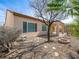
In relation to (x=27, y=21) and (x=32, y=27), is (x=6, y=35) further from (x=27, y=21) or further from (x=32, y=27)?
(x=32, y=27)

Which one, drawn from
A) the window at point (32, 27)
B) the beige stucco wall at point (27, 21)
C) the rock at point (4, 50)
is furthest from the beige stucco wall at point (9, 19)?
the rock at point (4, 50)

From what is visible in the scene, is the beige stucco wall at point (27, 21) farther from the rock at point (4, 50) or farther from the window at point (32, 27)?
the rock at point (4, 50)

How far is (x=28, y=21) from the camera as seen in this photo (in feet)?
74.7

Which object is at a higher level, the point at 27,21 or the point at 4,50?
the point at 27,21

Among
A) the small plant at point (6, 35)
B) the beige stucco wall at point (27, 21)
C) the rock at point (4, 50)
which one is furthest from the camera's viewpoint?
the beige stucco wall at point (27, 21)

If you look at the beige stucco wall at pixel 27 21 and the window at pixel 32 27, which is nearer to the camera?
the beige stucco wall at pixel 27 21

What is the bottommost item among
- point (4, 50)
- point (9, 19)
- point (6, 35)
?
point (4, 50)

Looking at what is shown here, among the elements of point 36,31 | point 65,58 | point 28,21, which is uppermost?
point 28,21

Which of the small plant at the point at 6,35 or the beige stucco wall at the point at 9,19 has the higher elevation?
the beige stucco wall at the point at 9,19

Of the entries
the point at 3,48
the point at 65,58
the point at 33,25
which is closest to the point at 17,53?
the point at 3,48

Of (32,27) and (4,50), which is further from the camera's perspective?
(32,27)

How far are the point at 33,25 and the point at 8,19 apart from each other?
5.74m

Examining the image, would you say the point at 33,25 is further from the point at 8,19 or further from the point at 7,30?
Result: the point at 7,30

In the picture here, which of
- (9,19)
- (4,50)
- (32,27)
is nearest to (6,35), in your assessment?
(4,50)
